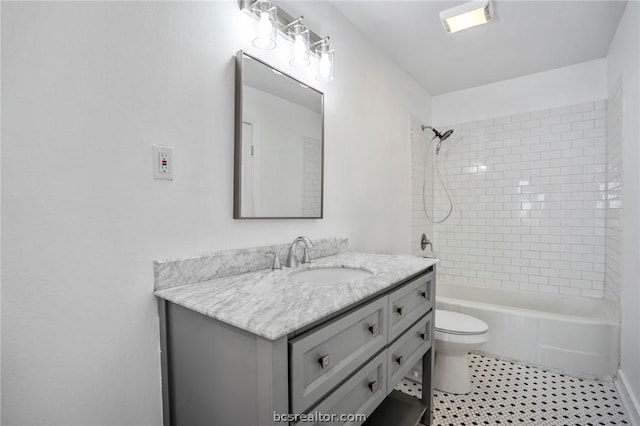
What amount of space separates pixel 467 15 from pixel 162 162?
78.2 inches

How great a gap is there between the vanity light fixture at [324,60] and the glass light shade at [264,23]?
0.35 m

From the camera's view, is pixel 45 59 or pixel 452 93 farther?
pixel 452 93

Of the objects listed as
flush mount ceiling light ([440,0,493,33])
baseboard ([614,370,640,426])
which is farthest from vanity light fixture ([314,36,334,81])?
baseboard ([614,370,640,426])

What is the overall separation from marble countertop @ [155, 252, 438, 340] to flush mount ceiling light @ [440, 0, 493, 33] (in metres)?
1.61

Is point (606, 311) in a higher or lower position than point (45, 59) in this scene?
lower

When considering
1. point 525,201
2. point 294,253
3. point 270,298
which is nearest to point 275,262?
point 294,253

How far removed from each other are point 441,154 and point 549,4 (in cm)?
161

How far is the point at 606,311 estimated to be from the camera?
241cm

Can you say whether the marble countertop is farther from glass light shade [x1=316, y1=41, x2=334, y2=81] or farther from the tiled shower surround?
the tiled shower surround

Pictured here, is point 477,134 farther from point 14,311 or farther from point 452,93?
point 14,311

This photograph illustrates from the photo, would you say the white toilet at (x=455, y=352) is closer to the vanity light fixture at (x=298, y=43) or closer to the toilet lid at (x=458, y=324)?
the toilet lid at (x=458, y=324)

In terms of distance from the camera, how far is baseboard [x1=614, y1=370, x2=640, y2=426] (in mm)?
1638

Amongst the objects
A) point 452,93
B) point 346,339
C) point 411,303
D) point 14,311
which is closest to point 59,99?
point 14,311

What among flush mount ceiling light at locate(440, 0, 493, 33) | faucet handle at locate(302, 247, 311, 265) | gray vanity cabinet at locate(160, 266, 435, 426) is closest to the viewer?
gray vanity cabinet at locate(160, 266, 435, 426)
